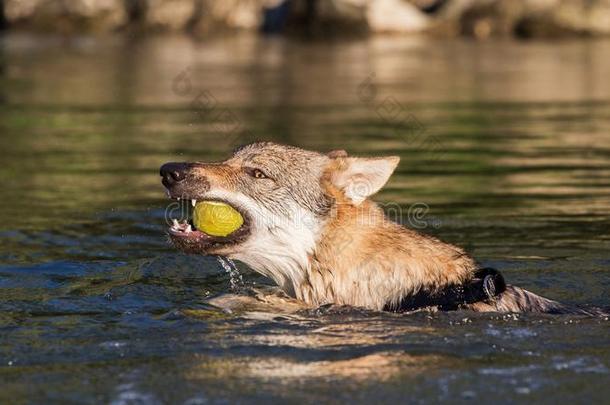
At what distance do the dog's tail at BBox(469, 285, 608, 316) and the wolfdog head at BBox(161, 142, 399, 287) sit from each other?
124 cm

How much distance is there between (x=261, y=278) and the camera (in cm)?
1103

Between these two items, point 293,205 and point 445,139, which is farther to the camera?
point 445,139

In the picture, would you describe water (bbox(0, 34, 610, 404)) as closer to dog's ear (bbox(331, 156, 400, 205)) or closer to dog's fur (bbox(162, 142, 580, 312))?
dog's fur (bbox(162, 142, 580, 312))

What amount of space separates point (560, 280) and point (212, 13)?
141 feet

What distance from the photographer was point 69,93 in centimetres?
2630

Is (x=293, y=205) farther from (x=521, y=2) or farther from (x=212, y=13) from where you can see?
(x=212, y=13)

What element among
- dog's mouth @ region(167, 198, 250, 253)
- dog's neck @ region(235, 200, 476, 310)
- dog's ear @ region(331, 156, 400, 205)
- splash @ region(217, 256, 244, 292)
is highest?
dog's ear @ region(331, 156, 400, 205)

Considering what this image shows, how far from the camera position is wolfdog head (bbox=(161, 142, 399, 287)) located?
359 inches

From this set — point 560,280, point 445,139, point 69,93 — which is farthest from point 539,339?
point 69,93

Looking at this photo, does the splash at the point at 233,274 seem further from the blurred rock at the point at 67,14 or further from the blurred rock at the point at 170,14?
the blurred rock at the point at 170,14

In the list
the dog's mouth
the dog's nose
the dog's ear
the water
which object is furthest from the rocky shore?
the dog's nose

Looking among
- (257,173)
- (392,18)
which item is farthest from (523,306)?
(392,18)

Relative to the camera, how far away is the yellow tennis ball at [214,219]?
30.1ft

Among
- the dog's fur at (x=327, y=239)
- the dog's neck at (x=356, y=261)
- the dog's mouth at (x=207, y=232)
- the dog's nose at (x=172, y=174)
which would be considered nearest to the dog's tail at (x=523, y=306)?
the dog's fur at (x=327, y=239)
